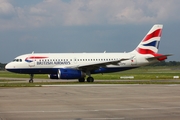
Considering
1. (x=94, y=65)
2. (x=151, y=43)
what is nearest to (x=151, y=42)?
(x=151, y=43)

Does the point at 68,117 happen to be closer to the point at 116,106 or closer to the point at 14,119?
the point at 14,119

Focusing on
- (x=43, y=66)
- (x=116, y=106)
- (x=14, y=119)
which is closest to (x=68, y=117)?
(x=14, y=119)

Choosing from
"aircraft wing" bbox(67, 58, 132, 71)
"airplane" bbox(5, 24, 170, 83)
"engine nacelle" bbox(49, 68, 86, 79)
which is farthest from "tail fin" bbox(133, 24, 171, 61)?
"engine nacelle" bbox(49, 68, 86, 79)

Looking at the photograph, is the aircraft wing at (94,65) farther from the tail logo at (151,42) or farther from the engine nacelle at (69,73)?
the tail logo at (151,42)

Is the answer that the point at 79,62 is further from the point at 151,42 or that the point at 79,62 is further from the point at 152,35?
the point at 152,35

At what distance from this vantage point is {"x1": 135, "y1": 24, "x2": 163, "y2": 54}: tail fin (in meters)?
42.8

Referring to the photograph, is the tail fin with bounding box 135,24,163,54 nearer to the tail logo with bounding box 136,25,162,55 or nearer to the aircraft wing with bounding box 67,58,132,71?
the tail logo with bounding box 136,25,162,55

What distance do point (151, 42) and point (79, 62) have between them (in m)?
8.83

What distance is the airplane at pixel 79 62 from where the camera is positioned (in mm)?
38531

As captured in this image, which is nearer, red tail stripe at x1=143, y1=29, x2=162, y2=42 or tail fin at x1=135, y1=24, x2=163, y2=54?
tail fin at x1=135, y1=24, x2=163, y2=54

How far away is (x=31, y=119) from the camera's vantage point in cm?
1128

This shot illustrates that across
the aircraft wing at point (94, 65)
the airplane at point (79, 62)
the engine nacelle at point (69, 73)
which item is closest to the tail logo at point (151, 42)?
the airplane at point (79, 62)

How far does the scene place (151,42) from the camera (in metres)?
43.1

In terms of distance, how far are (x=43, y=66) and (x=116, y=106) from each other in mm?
25693
